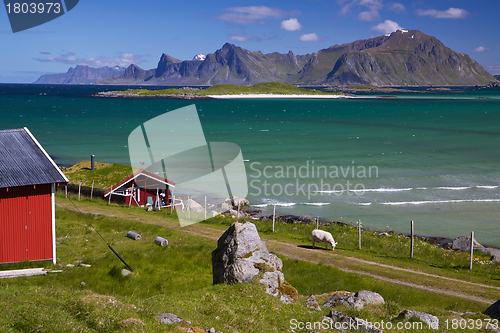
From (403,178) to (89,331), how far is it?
4528cm

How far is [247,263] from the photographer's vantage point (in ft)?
42.4

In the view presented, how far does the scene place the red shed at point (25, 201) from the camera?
19156 millimetres

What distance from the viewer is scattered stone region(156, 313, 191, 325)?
9.38 meters

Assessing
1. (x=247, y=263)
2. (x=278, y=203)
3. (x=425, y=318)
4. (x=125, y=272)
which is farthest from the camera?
(x=278, y=203)

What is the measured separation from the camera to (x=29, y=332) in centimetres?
799

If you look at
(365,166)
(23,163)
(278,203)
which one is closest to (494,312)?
(23,163)

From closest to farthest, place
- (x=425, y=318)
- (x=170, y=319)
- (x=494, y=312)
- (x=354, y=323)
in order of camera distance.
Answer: (x=170, y=319), (x=354, y=323), (x=425, y=318), (x=494, y=312)

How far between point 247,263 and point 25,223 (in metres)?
→ 12.7

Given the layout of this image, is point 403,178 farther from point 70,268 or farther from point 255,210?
point 70,268

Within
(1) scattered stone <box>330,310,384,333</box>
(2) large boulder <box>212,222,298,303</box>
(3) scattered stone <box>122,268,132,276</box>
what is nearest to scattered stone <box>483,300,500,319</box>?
(1) scattered stone <box>330,310,384,333</box>

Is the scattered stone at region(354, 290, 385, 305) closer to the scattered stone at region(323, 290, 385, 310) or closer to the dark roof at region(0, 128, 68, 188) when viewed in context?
the scattered stone at region(323, 290, 385, 310)

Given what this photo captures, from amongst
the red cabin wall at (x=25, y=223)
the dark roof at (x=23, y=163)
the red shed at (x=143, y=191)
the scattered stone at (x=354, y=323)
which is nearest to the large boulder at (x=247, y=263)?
the scattered stone at (x=354, y=323)

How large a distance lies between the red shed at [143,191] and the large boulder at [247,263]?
24.2 meters

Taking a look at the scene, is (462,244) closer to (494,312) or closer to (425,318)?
(494,312)
